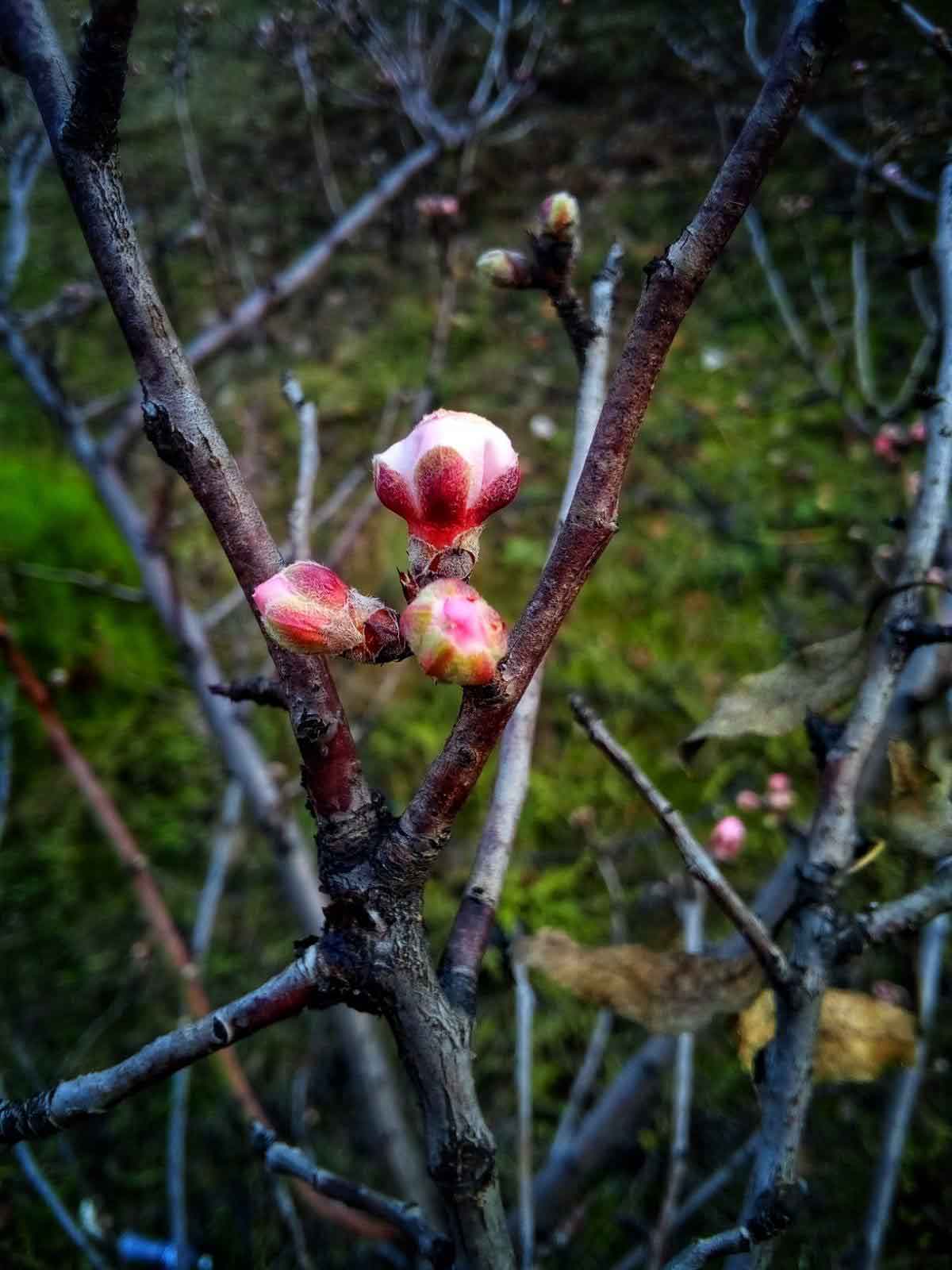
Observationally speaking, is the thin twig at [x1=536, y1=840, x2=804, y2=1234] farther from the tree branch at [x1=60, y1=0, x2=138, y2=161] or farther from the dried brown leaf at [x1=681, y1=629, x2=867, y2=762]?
the tree branch at [x1=60, y1=0, x2=138, y2=161]

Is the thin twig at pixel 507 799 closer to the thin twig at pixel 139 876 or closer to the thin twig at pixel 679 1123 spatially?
the thin twig at pixel 679 1123

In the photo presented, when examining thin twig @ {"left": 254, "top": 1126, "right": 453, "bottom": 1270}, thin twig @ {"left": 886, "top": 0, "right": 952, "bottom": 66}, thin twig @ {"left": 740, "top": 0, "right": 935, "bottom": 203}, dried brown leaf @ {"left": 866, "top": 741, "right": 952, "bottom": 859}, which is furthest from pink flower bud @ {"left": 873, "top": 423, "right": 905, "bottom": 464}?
thin twig @ {"left": 254, "top": 1126, "right": 453, "bottom": 1270}

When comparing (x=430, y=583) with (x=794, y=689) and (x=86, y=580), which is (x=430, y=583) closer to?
(x=794, y=689)

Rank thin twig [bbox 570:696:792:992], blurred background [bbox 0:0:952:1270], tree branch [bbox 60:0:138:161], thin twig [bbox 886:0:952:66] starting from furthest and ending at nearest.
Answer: blurred background [bbox 0:0:952:1270]
thin twig [bbox 886:0:952:66]
thin twig [bbox 570:696:792:992]
tree branch [bbox 60:0:138:161]

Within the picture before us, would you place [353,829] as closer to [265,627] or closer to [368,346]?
[265,627]

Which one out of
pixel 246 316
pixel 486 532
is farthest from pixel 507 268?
pixel 486 532

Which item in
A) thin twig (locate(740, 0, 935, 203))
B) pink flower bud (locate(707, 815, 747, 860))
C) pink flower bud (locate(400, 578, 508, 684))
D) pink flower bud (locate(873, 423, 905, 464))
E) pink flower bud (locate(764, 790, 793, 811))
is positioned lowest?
pink flower bud (locate(400, 578, 508, 684))
